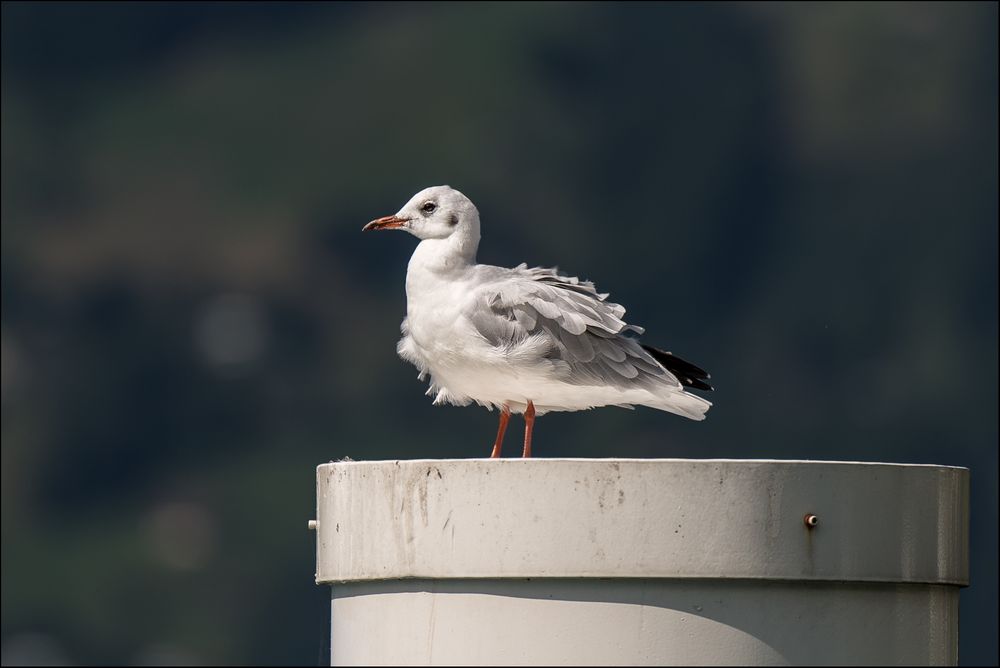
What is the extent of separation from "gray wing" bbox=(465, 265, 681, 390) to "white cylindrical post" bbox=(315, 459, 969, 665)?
8.84ft

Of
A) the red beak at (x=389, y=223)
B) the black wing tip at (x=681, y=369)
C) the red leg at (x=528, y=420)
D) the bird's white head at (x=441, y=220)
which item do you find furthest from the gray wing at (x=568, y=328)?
the red beak at (x=389, y=223)

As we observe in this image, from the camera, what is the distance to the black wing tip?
12047 mm

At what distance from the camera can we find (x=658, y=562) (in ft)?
27.8

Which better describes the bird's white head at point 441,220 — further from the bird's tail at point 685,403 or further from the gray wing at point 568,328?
the bird's tail at point 685,403

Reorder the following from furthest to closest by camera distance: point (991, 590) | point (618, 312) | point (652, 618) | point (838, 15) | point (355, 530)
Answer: point (838, 15) < point (991, 590) < point (618, 312) < point (355, 530) < point (652, 618)

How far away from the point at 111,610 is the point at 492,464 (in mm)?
53241

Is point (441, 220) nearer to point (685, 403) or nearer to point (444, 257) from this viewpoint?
point (444, 257)

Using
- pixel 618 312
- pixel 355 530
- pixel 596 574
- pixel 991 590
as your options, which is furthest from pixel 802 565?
pixel 991 590

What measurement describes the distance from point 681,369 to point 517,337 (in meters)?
1.10

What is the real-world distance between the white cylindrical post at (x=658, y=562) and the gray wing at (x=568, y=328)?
269cm

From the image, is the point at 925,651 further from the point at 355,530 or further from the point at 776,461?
the point at 355,530

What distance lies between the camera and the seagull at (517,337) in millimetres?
11508

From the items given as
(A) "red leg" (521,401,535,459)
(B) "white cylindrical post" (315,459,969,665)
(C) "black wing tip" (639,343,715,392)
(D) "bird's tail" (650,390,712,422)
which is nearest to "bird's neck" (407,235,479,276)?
(A) "red leg" (521,401,535,459)

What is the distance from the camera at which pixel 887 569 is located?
8.77m
